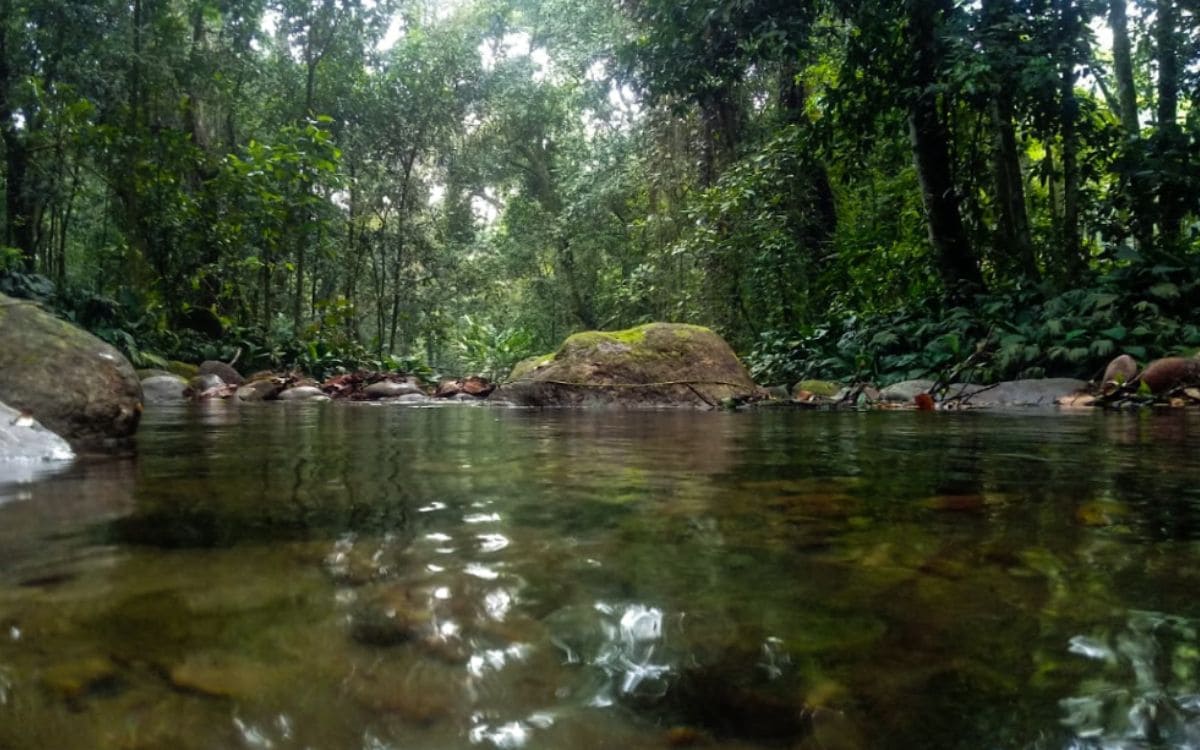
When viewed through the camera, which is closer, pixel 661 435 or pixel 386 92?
pixel 661 435

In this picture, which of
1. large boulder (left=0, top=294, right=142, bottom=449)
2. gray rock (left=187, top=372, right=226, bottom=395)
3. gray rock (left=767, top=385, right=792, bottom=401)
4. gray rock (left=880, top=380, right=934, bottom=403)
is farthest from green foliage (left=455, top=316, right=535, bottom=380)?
large boulder (left=0, top=294, right=142, bottom=449)

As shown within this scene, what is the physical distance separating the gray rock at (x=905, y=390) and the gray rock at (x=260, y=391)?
7182 mm

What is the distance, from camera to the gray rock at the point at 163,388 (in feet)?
29.1

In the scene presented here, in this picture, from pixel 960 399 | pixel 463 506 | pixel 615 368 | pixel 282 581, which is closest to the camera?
pixel 282 581

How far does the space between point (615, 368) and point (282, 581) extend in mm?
6910

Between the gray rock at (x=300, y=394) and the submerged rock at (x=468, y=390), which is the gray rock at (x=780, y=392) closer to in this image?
the submerged rock at (x=468, y=390)

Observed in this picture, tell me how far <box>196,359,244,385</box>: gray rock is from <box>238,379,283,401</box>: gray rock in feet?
5.39

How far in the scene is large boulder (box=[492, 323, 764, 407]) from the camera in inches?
296

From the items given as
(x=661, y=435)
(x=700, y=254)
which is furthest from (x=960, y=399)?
(x=700, y=254)

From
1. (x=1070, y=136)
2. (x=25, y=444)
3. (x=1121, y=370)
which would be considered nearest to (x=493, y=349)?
(x=1070, y=136)

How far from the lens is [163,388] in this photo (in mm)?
9078

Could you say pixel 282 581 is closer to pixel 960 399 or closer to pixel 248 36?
pixel 960 399

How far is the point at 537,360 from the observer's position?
891 centimetres

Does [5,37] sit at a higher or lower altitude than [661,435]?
higher
